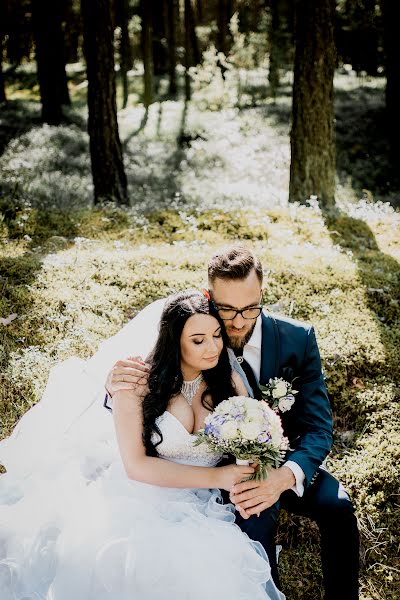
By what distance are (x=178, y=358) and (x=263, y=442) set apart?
817 mm

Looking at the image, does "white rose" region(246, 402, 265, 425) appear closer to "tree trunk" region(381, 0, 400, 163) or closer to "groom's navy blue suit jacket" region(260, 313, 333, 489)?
"groom's navy blue suit jacket" region(260, 313, 333, 489)

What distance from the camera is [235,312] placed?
3689 millimetres

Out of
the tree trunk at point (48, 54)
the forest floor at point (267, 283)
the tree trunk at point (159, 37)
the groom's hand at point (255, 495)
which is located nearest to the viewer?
the groom's hand at point (255, 495)

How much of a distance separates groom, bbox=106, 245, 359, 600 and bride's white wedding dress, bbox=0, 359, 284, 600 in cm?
A: 24

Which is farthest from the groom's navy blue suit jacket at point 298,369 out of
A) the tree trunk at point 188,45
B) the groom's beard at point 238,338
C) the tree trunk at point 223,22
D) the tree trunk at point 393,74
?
the tree trunk at point 223,22

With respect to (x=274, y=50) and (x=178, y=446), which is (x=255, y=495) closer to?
(x=178, y=446)

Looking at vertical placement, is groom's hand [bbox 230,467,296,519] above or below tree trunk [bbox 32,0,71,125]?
below

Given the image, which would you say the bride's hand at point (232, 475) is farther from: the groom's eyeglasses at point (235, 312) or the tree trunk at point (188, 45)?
the tree trunk at point (188, 45)

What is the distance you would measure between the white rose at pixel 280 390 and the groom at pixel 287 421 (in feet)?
1.08

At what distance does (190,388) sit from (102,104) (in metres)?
6.86

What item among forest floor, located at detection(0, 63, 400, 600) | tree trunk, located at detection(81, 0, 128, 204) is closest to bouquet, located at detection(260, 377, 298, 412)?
forest floor, located at detection(0, 63, 400, 600)

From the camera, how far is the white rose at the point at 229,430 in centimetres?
303

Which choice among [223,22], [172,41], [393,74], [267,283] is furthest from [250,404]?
[223,22]

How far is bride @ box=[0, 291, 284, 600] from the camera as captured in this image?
9.40ft
